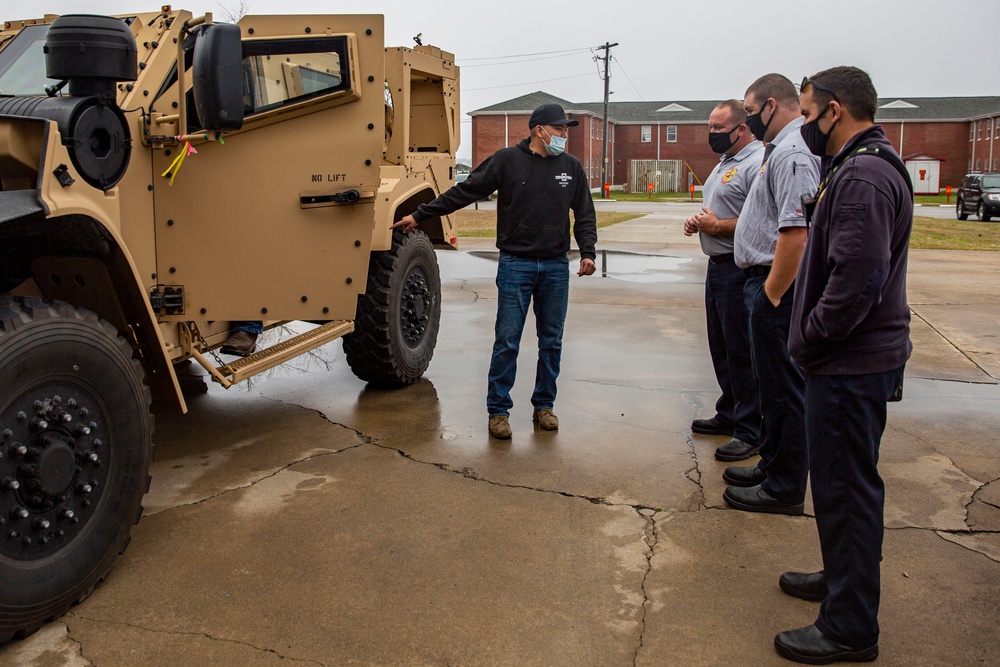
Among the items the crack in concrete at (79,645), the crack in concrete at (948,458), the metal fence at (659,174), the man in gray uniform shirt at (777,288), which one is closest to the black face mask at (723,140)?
the man in gray uniform shirt at (777,288)

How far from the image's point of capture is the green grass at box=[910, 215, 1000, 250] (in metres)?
18.8

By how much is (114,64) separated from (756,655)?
124 inches

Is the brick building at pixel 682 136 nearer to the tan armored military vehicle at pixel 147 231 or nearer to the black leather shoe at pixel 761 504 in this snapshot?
the tan armored military vehicle at pixel 147 231

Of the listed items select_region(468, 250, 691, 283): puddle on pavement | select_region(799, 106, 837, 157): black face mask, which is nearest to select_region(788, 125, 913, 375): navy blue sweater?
select_region(799, 106, 837, 157): black face mask

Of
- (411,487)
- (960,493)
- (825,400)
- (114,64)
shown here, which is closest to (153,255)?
(114,64)

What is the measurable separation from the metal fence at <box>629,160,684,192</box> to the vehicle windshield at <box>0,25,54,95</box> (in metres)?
63.3

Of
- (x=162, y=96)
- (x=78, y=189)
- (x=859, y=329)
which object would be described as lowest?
(x=859, y=329)

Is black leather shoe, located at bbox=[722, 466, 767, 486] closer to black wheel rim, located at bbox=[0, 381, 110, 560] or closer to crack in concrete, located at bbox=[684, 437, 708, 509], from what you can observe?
crack in concrete, located at bbox=[684, 437, 708, 509]

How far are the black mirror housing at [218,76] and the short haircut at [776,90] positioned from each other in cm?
258

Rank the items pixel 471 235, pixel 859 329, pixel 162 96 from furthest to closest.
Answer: pixel 471 235
pixel 162 96
pixel 859 329

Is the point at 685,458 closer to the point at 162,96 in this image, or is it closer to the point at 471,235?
the point at 162,96

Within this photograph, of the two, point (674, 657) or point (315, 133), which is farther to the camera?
point (315, 133)

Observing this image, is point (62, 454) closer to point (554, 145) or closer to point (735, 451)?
point (554, 145)

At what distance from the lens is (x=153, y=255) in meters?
4.53
